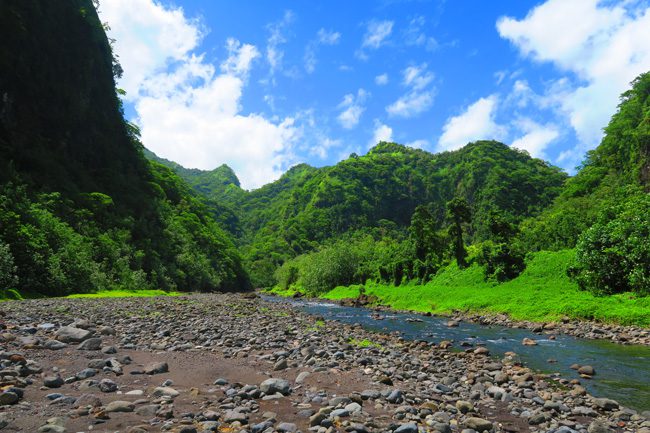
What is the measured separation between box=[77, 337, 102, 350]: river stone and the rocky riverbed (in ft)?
0.15

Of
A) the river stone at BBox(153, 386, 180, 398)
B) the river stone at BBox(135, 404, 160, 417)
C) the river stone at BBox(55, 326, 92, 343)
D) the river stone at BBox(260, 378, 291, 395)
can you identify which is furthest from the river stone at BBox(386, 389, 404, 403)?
the river stone at BBox(55, 326, 92, 343)

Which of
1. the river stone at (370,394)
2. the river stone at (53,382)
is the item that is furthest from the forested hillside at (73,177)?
the river stone at (370,394)

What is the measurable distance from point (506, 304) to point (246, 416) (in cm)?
4093

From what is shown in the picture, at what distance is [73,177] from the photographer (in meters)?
72.6

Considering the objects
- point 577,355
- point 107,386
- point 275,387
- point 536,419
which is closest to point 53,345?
point 107,386

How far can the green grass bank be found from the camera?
103 ft

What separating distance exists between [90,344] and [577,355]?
22.7 m

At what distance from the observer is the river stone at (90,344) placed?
40.7 ft

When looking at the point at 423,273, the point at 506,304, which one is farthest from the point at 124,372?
the point at 423,273

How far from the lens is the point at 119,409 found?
7648 mm

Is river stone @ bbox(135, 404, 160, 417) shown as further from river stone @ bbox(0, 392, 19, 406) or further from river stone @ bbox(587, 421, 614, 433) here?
river stone @ bbox(587, 421, 614, 433)

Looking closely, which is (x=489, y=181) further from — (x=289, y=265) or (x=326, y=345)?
(x=326, y=345)

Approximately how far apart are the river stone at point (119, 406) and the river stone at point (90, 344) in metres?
5.61

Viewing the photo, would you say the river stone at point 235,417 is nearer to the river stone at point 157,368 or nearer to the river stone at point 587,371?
the river stone at point 157,368
